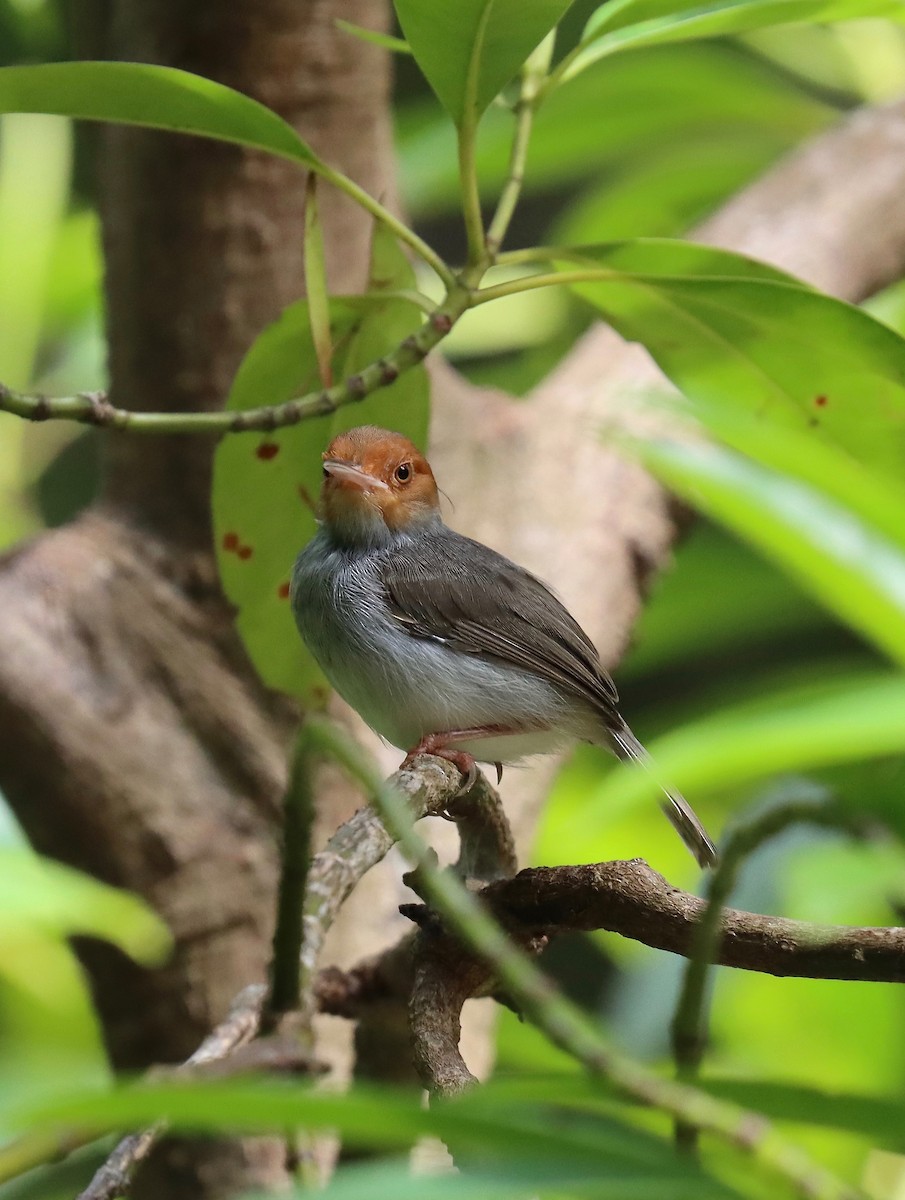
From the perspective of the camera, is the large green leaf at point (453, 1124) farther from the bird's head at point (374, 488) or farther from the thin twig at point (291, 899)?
the bird's head at point (374, 488)

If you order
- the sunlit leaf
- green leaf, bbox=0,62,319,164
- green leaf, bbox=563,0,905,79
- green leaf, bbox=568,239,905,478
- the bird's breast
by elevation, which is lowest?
the bird's breast

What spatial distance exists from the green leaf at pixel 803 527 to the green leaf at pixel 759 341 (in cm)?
65

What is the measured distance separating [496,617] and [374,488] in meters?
0.35

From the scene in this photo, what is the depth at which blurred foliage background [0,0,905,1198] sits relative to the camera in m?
3.18

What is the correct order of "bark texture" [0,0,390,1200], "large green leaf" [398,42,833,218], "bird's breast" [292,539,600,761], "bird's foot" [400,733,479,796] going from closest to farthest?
"bird's foot" [400,733,479,796], "bird's breast" [292,539,600,761], "bark texture" [0,0,390,1200], "large green leaf" [398,42,833,218]

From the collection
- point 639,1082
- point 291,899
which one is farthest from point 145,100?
point 639,1082

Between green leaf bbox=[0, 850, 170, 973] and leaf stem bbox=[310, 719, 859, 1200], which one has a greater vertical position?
leaf stem bbox=[310, 719, 859, 1200]

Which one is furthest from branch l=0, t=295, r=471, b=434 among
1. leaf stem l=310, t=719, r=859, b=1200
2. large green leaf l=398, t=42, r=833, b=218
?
large green leaf l=398, t=42, r=833, b=218

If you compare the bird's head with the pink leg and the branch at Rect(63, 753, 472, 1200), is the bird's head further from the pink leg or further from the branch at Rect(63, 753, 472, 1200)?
the branch at Rect(63, 753, 472, 1200)

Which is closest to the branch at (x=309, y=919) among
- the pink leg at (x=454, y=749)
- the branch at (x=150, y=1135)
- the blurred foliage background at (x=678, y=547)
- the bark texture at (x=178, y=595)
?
the branch at (x=150, y=1135)

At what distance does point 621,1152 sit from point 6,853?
201 cm

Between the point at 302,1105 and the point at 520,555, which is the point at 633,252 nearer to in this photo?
the point at 520,555

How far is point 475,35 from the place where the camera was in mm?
1810

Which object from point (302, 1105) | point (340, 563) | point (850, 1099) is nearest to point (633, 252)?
point (340, 563)
